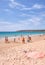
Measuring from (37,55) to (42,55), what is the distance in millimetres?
271

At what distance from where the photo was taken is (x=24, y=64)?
6379 mm

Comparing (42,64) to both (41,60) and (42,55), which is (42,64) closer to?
(41,60)

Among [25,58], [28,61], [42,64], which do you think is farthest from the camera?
[25,58]

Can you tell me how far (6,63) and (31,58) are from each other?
1382 mm

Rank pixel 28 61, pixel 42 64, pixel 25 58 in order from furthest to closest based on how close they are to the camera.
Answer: pixel 25 58 < pixel 28 61 < pixel 42 64

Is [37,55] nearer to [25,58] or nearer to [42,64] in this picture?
[25,58]

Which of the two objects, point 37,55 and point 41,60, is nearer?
point 41,60

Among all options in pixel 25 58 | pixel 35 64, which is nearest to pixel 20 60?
pixel 25 58

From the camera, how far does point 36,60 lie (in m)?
6.89

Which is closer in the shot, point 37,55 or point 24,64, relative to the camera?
point 24,64

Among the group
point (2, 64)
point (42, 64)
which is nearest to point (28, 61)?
point (42, 64)

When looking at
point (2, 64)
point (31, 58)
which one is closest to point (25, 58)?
point (31, 58)

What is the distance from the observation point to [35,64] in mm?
6297

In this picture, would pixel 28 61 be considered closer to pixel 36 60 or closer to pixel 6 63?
pixel 36 60
